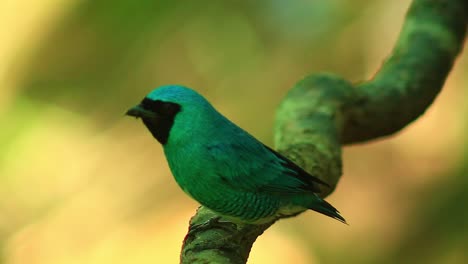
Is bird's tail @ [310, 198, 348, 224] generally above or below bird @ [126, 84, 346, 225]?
below

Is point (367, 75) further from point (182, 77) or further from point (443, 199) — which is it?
point (182, 77)

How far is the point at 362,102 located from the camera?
2.38 metres

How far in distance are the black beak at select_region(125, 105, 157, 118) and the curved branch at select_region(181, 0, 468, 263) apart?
275 mm

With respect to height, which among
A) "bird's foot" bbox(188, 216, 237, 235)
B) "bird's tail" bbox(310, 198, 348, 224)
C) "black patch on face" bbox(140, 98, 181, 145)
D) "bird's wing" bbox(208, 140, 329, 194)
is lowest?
"bird's foot" bbox(188, 216, 237, 235)

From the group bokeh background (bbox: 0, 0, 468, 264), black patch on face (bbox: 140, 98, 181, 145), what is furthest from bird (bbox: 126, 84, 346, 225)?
bokeh background (bbox: 0, 0, 468, 264)

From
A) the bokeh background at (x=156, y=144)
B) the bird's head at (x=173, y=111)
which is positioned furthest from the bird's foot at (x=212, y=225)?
the bokeh background at (x=156, y=144)

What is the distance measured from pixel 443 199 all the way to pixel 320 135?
259 centimetres

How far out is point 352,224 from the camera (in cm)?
458

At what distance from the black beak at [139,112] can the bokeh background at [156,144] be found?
2.77m

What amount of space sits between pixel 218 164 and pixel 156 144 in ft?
9.73

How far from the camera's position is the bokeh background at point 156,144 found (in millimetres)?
4531

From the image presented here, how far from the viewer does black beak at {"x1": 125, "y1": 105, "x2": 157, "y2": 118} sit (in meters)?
1.80

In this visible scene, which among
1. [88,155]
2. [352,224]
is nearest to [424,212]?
[352,224]

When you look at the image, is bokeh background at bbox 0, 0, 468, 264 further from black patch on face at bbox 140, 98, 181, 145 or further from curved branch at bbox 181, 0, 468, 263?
black patch on face at bbox 140, 98, 181, 145
